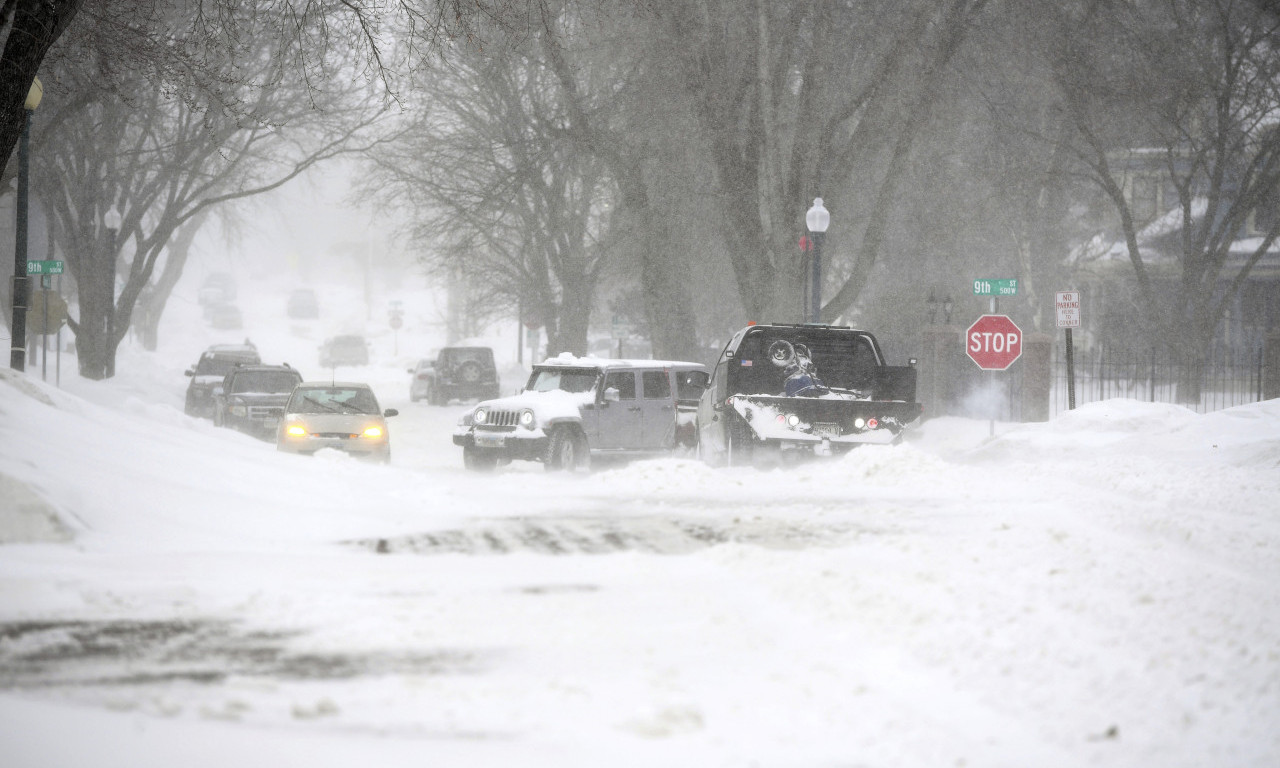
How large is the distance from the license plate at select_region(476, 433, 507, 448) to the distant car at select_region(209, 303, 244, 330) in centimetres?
7345

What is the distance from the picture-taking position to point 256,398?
24422mm

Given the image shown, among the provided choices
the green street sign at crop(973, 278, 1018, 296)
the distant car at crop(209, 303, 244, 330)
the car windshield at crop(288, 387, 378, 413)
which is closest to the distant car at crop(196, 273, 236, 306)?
the distant car at crop(209, 303, 244, 330)

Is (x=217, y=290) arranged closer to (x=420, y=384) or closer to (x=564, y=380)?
(x=420, y=384)

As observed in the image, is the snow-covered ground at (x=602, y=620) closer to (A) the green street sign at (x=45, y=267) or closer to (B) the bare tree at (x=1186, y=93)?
(A) the green street sign at (x=45, y=267)

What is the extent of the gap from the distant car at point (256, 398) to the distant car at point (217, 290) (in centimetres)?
7537

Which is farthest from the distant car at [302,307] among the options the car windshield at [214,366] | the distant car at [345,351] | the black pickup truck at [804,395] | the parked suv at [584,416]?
the black pickup truck at [804,395]

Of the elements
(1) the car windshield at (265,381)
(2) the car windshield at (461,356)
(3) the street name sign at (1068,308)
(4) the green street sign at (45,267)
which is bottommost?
(1) the car windshield at (265,381)

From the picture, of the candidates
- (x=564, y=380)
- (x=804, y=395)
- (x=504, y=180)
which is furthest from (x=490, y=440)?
(x=504, y=180)

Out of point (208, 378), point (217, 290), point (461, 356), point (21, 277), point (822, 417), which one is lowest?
point (822, 417)

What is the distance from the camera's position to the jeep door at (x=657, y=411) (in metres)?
20.7

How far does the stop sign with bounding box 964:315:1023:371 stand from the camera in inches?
820

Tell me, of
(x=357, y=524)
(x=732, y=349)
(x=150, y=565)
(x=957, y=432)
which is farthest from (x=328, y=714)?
(x=957, y=432)

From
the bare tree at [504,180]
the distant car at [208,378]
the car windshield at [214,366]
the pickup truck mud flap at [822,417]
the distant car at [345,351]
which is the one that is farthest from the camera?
the distant car at [345,351]

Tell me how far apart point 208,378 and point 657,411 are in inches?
562
